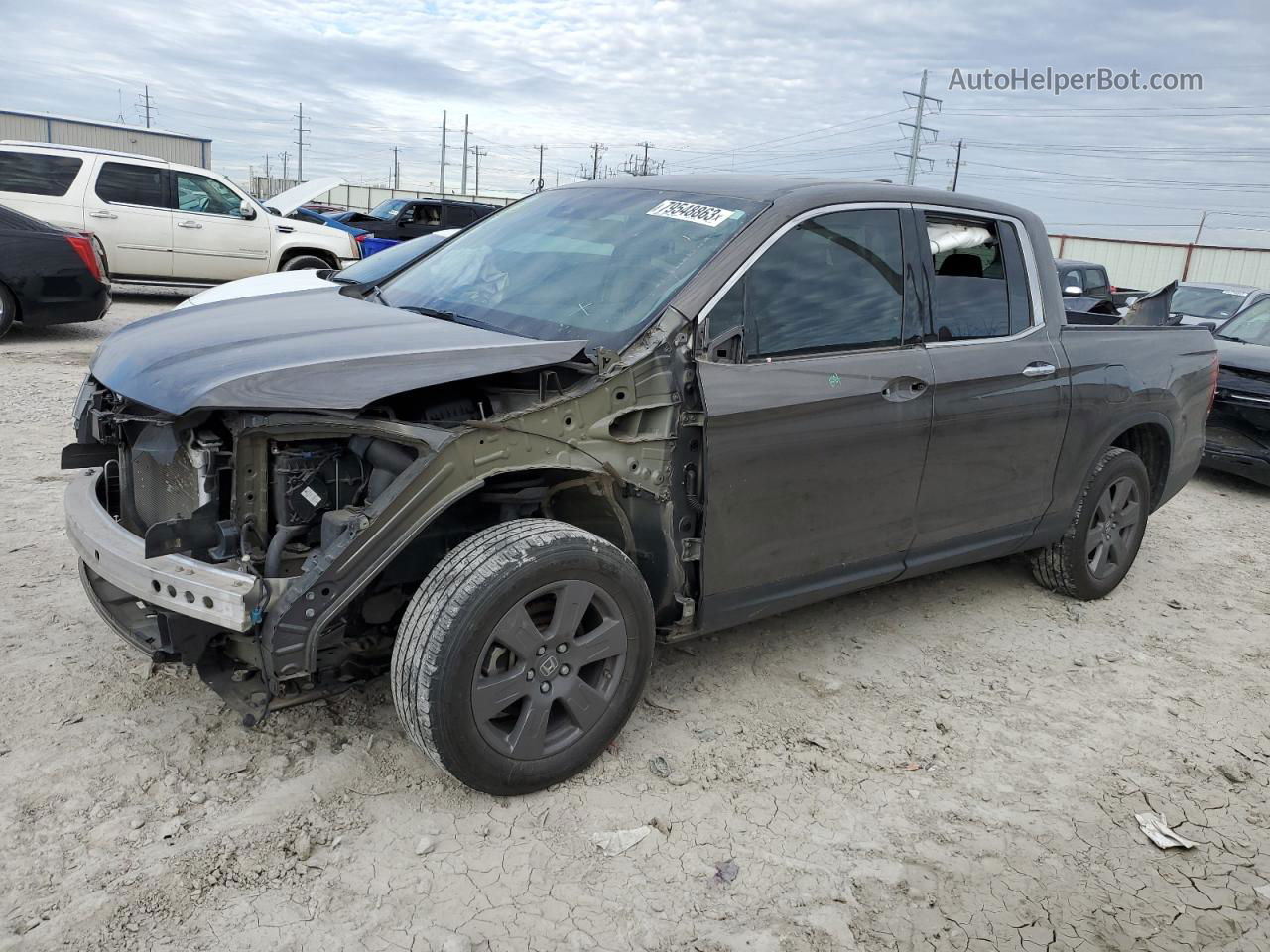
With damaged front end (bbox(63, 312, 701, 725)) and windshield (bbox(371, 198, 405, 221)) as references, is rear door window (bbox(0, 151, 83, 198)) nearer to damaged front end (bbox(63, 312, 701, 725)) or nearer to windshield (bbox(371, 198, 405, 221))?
windshield (bbox(371, 198, 405, 221))

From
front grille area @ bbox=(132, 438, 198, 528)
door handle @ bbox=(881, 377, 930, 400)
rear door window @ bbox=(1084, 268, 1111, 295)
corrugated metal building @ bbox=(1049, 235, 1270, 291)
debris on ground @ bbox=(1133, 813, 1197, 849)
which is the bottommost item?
debris on ground @ bbox=(1133, 813, 1197, 849)

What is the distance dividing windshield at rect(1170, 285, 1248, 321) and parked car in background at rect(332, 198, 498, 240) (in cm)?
1202

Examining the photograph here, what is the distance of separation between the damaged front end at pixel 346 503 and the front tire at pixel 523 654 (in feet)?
0.64

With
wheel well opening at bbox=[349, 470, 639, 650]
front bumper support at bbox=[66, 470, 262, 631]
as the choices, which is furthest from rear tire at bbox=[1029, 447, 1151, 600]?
front bumper support at bbox=[66, 470, 262, 631]

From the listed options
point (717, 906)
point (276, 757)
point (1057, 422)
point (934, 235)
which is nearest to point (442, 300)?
point (276, 757)

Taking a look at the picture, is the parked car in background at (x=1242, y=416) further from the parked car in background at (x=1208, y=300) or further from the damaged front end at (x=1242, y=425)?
the parked car in background at (x=1208, y=300)

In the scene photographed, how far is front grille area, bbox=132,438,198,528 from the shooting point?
3.00m

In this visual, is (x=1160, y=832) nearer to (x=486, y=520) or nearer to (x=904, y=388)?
(x=904, y=388)

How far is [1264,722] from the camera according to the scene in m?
3.94

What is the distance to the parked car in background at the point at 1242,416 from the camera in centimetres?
766

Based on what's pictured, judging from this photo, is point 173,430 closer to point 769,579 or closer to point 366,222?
point 769,579

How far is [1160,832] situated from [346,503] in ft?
8.88

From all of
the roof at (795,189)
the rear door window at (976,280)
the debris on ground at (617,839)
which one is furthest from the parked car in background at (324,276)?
the debris on ground at (617,839)

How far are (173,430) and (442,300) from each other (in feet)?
3.99
